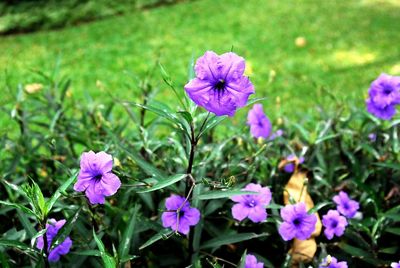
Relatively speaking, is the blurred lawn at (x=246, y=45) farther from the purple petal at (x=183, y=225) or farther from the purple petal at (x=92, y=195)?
the purple petal at (x=92, y=195)

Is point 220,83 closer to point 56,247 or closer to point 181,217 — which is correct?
point 181,217

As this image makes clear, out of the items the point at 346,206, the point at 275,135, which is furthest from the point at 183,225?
the point at 275,135

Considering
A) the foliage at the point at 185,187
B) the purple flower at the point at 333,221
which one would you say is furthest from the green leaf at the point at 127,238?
the purple flower at the point at 333,221

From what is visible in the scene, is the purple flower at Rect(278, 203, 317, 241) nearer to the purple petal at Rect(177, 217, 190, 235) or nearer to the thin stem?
the purple petal at Rect(177, 217, 190, 235)

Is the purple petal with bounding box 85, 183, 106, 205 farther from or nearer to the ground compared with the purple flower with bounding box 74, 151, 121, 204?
nearer to the ground

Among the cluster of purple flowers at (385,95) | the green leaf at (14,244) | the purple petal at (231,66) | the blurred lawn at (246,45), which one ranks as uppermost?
the purple petal at (231,66)

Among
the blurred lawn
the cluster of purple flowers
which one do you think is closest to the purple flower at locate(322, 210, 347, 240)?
the cluster of purple flowers
